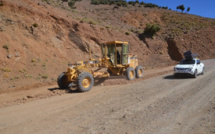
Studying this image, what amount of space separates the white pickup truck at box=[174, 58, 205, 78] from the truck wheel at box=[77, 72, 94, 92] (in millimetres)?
7389

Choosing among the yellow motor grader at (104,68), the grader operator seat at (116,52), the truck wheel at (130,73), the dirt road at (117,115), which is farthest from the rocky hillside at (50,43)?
the dirt road at (117,115)

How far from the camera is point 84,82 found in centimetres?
935

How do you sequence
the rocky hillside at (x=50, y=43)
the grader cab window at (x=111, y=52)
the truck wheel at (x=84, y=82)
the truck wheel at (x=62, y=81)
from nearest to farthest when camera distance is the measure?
the truck wheel at (x=84, y=82) < the truck wheel at (x=62, y=81) < the grader cab window at (x=111, y=52) < the rocky hillside at (x=50, y=43)

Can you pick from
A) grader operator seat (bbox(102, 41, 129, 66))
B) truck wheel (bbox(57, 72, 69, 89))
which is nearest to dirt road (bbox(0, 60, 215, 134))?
A: truck wheel (bbox(57, 72, 69, 89))

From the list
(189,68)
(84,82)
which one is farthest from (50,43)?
(189,68)

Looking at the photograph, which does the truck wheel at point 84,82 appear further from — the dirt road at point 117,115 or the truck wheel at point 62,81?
the truck wheel at point 62,81

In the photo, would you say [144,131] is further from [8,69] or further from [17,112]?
[8,69]

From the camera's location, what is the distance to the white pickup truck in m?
12.7

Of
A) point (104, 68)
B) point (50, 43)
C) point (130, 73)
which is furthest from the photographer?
point (50, 43)

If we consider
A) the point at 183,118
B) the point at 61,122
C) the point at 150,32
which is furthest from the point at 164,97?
the point at 150,32

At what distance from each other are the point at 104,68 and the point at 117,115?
6509 millimetres

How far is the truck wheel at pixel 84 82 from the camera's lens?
8961 mm

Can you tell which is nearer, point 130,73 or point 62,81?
point 62,81

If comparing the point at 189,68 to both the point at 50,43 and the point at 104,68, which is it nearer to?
the point at 104,68
